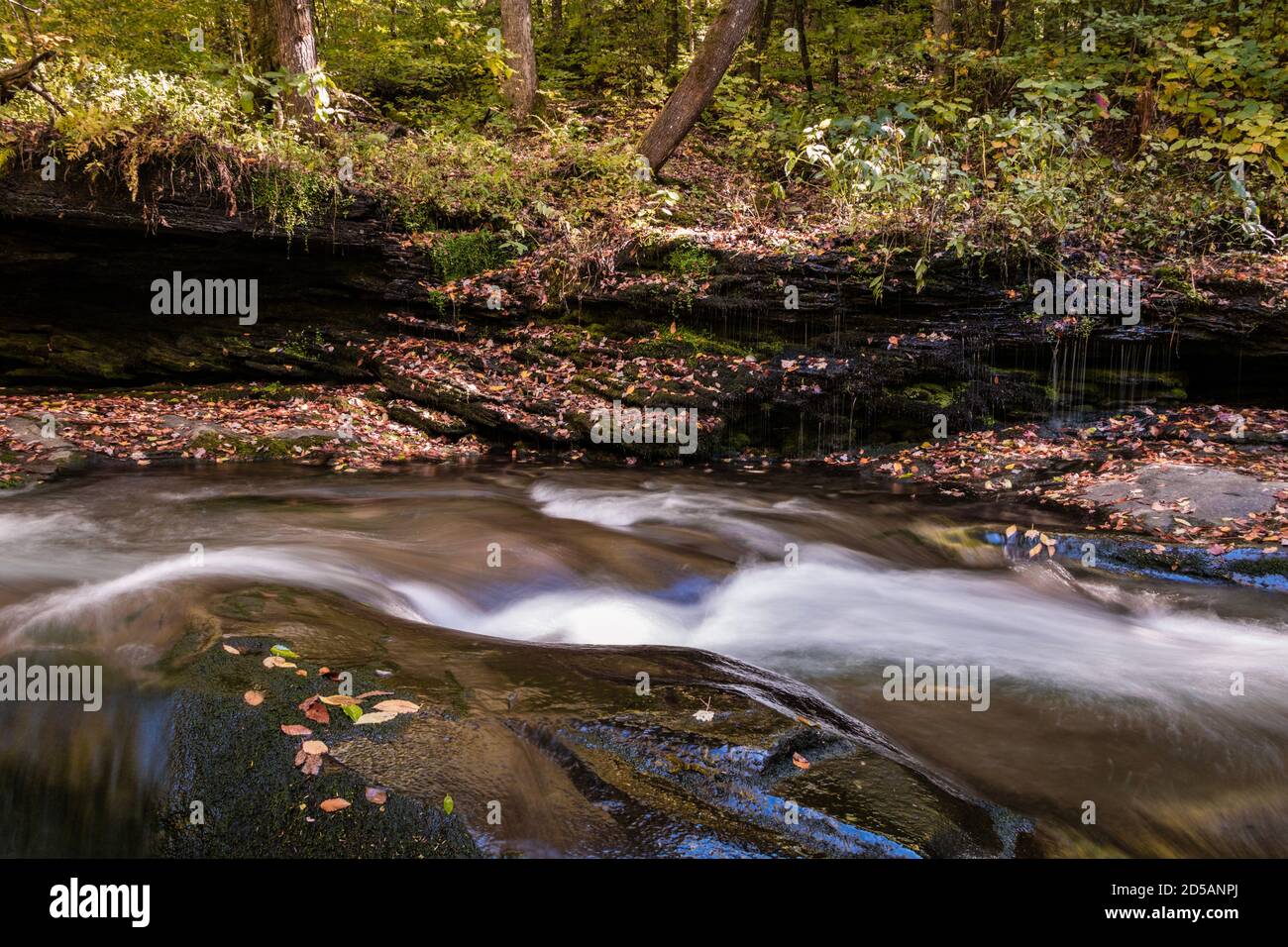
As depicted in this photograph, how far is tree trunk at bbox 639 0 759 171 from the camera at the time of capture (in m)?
11.6

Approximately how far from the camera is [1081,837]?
3.23 m

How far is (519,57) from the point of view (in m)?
13.6

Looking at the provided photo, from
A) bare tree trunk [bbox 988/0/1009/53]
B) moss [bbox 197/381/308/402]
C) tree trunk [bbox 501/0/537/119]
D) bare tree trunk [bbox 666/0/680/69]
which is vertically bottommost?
moss [bbox 197/381/308/402]

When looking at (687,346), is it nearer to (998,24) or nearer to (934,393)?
(934,393)

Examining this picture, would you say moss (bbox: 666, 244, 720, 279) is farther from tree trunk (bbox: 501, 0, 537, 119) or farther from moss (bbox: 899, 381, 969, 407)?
tree trunk (bbox: 501, 0, 537, 119)

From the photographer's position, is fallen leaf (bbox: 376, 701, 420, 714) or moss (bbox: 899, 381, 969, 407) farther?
moss (bbox: 899, 381, 969, 407)

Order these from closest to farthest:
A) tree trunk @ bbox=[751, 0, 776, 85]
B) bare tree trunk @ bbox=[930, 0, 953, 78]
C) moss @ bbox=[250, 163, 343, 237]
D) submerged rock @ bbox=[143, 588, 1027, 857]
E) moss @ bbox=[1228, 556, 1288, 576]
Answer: submerged rock @ bbox=[143, 588, 1027, 857] → moss @ bbox=[1228, 556, 1288, 576] → moss @ bbox=[250, 163, 343, 237] → bare tree trunk @ bbox=[930, 0, 953, 78] → tree trunk @ bbox=[751, 0, 776, 85]

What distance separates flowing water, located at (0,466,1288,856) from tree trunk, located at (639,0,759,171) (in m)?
6.05

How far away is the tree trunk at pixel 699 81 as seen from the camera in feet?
37.9

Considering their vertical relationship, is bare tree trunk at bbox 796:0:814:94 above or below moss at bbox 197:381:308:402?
above

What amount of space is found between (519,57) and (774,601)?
11.6 meters

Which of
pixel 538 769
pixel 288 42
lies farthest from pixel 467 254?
pixel 538 769

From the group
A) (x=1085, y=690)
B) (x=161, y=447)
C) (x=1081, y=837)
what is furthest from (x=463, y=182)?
(x=1081, y=837)

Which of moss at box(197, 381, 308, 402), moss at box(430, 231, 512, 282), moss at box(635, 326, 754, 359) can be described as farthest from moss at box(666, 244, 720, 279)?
moss at box(197, 381, 308, 402)
